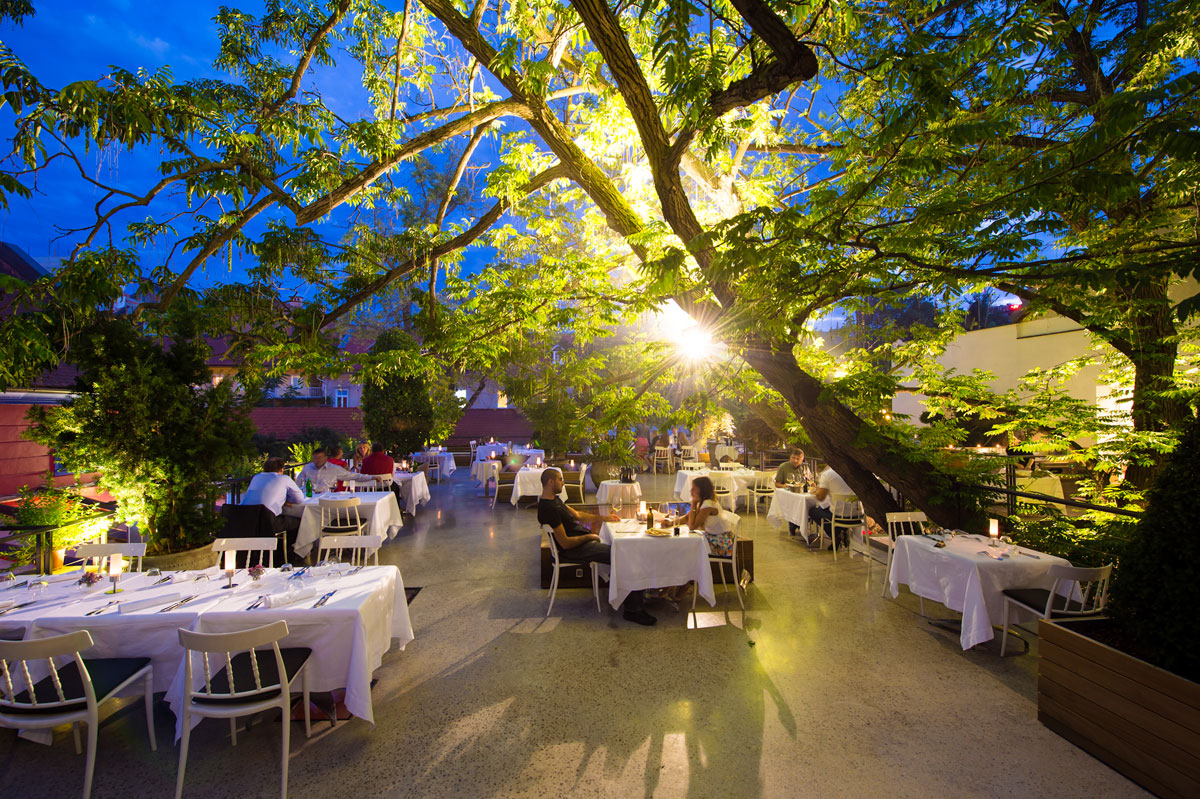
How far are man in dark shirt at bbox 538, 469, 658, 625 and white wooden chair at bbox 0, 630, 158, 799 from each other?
295 centimetres

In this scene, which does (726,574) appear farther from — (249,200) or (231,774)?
(249,200)

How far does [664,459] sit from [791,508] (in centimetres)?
835

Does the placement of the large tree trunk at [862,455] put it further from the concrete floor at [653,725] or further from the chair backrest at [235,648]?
the chair backrest at [235,648]

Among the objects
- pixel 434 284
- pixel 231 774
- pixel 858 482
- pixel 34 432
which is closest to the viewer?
pixel 231 774

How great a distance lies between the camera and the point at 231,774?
8.56 feet

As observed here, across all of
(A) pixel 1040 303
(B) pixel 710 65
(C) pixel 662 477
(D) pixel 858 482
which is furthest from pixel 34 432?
(C) pixel 662 477

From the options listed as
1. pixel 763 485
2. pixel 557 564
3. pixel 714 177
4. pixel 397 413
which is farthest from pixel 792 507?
pixel 397 413

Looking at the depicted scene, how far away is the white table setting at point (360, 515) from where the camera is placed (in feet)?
21.5

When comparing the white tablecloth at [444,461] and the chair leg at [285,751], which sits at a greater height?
the white tablecloth at [444,461]

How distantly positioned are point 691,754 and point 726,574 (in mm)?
3080

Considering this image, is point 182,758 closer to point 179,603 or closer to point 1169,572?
point 179,603

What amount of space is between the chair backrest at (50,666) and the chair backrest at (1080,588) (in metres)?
5.48

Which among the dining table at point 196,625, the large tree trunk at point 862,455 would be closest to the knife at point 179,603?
the dining table at point 196,625

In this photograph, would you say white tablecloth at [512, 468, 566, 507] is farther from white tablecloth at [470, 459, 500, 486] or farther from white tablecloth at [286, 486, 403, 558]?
white tablecloth at [286, 486, 403, 558]
